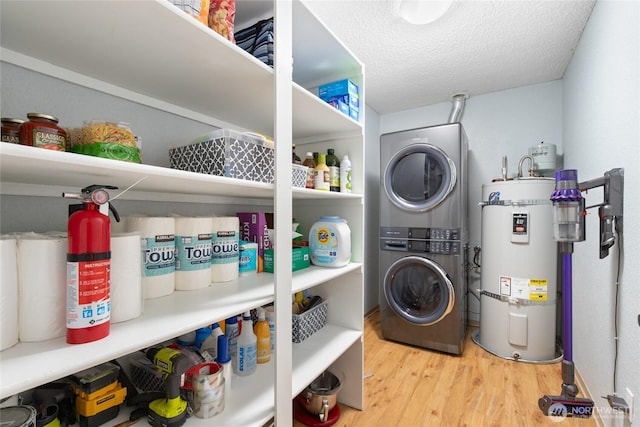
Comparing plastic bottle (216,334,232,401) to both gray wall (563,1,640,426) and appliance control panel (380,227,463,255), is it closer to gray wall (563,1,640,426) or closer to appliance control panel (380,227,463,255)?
gray wall (563,1,640,426)

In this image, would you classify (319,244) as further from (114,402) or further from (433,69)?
(433,69)

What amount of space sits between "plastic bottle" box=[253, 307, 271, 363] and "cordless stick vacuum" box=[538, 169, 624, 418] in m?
1.31

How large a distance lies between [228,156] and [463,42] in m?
1.96

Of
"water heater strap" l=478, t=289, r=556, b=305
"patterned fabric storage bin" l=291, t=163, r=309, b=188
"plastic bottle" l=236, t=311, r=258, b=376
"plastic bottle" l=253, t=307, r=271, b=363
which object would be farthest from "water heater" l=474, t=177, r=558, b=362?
"plastic bottle" l=236, t=311, r=258, b=376

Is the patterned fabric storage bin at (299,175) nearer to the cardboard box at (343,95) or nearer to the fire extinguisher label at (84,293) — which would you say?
the cardboard box at (343,95)

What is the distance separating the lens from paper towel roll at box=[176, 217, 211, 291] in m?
0.96

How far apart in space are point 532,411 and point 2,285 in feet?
7.75

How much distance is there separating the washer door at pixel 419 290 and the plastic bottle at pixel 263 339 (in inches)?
56.0

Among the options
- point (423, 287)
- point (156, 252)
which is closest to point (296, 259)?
point (156, 252)

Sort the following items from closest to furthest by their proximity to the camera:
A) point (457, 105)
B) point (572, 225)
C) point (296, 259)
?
point (572, 225), point (296, 259), point (457, 105)

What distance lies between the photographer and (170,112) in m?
1.15

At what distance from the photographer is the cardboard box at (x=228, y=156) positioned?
914mm

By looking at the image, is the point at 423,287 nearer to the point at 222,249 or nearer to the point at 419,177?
the point at 419,177

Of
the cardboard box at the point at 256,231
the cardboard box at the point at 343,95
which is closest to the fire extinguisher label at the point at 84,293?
the cardboard box at the point at 256,231
